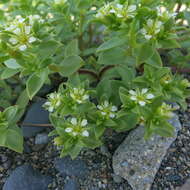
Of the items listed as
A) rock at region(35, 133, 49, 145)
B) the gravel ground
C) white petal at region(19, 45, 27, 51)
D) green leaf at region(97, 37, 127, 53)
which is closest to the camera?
white petal at region(19, 45, 27, 51)

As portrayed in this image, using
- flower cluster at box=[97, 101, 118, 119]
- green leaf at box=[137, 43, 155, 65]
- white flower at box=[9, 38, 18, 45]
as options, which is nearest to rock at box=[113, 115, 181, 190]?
flower cluster at box=[97, 101, 118, 119]

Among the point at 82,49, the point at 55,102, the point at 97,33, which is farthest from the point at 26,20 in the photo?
the point at 97,33

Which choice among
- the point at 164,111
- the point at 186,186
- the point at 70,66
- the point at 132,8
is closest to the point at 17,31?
the point at 70,66

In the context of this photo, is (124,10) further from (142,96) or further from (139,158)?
(139,158)

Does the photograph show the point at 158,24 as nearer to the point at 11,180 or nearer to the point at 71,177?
the point at 71,177

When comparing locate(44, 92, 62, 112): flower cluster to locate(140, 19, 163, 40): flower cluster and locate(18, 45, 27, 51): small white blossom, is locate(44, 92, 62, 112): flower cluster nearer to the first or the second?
locate(18, 45, 27, 51): small white blossom
